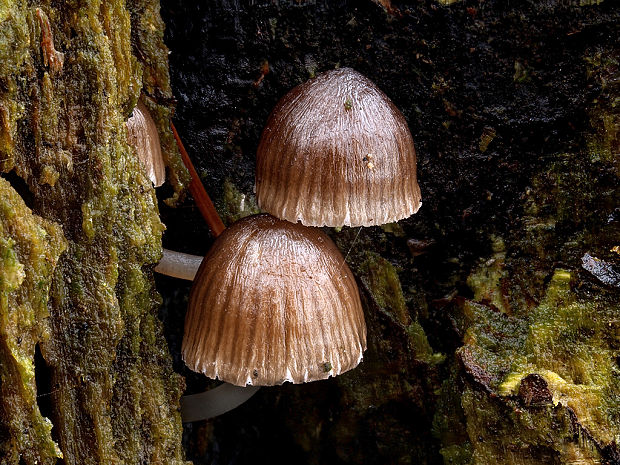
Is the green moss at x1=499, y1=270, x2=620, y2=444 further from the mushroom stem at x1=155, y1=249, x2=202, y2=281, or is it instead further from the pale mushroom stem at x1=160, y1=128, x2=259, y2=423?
the mushroom stem at x1=155, y1=249, x2=202, y2=281

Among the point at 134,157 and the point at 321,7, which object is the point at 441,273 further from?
the point at 134,157

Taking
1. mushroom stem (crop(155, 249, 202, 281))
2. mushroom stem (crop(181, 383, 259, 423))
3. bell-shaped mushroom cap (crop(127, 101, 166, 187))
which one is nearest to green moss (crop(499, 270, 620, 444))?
mushroom stem (crop(181, 383, 259, 423))

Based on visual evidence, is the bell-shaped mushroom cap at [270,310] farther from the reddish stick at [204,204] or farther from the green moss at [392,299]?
the green moss at [392,299]

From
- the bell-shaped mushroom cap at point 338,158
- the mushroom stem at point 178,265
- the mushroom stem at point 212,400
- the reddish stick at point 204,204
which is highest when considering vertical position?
the bell-shaped mushroom cap at point 338,158

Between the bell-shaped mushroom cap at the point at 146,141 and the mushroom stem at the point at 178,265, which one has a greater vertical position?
the bell-shaped mushroom cap at the point at 146,141

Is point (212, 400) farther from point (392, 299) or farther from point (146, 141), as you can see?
point (146, 141)

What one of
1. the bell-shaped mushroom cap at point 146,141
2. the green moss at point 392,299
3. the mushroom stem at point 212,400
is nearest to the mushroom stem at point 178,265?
the bell-shaped mushroom cap at point 146,141
